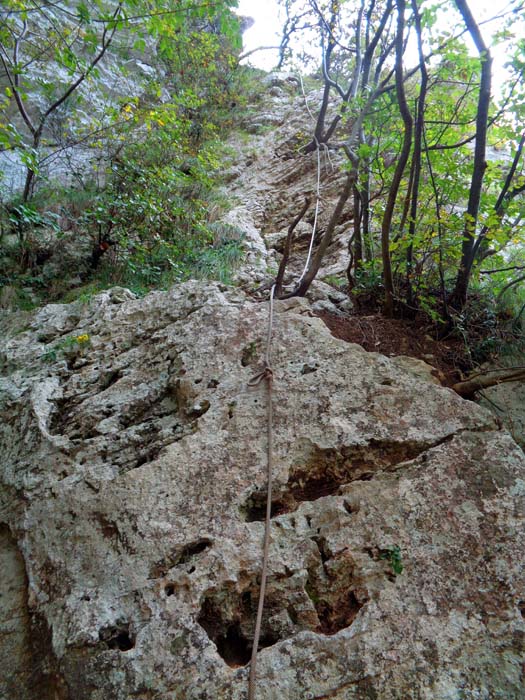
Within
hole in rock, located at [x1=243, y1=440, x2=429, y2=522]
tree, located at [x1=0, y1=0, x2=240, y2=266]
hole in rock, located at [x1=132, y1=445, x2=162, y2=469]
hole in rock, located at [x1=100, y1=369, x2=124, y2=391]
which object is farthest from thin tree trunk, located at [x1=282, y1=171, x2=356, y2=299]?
hole in rock, located at [x1=132, y1=445, x2=162, y2=469]

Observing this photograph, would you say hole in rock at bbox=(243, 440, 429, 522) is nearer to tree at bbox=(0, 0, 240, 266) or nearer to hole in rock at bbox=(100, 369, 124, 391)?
hole in rock at bbox=(100, 369, 124, 391)

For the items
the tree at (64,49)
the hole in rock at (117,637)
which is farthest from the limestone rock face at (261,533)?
the tree at (64,49)

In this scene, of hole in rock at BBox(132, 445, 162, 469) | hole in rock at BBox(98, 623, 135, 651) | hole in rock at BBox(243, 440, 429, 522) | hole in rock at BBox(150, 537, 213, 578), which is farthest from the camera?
hole in rock at BBox(132, 445, 162, 469)

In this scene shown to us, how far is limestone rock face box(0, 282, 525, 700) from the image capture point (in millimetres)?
1674

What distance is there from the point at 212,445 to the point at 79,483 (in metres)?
0.82

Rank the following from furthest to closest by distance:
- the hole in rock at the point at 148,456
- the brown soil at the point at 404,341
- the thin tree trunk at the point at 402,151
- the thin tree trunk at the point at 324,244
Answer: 1. the thin tree trunk at the point at 324,244
2. the brown soil at the point at 404,341
3. the thin tree trunk at the point at 402,151
4. the hole in rock at the point at 148,456

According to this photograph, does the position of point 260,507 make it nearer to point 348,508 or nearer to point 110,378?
point 348,508

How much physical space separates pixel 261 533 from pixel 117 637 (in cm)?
79

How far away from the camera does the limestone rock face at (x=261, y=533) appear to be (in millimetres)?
1674

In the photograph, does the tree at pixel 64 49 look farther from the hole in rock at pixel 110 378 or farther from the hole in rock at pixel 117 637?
the hole in rock at pixel 117 637

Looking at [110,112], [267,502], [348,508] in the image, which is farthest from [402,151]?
[110,112]

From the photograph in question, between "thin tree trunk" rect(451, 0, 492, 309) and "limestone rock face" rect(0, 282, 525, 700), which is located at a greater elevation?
"thin tree trunk" rect(451, 0, 492, 309)

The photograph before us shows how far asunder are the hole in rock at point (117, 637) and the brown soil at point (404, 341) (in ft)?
7.85

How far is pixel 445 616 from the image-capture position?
1.72 m
